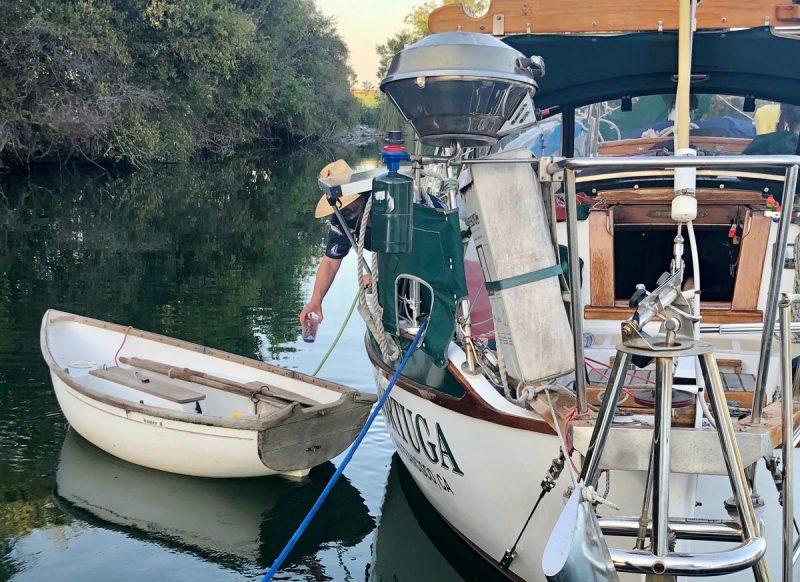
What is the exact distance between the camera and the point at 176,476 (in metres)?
6.78

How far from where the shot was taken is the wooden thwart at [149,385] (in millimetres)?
7005

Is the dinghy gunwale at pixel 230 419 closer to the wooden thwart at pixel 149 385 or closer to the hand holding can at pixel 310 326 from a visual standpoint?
the wooden thwart at pixel 149 385

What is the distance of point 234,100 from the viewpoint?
40.7 metres

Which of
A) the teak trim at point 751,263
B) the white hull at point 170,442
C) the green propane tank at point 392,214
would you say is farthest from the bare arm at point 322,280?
the teak trim at point 751,263

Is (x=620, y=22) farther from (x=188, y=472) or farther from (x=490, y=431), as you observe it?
(x=188, y=472)

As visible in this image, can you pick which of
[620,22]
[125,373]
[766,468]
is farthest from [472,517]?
[125,373]

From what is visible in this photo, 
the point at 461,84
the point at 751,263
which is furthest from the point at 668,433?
the point at 751,263

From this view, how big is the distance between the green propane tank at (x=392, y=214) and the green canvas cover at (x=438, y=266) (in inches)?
11.6

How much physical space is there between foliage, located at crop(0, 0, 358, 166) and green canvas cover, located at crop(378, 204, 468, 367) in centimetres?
2303

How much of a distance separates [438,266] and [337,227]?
60.2 inches

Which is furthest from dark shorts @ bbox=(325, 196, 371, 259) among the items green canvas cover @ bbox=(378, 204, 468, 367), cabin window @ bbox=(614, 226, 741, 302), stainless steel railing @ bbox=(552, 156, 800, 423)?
stainless steel railing @ bbox=(552, 156, 800, 423)

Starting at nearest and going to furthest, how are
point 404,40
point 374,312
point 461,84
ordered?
point 461,84, point 374,312, point 404,40

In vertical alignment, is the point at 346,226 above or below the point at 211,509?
above

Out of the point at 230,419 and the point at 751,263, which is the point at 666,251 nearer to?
the point at 751,263
